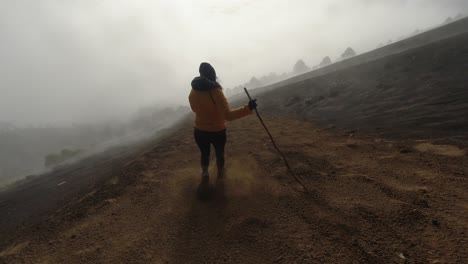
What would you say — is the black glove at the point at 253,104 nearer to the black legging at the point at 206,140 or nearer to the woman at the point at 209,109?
the woman at the point at 209,109

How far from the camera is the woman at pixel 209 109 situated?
17.6 ft

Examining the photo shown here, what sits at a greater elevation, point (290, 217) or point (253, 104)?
point (253, 104)

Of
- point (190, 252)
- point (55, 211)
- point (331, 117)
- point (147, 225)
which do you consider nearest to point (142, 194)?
point (147, 225)

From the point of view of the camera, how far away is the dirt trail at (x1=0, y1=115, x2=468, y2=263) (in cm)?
358

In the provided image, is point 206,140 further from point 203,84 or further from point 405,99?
point 405,99

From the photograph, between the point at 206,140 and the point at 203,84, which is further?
the point at 206,140

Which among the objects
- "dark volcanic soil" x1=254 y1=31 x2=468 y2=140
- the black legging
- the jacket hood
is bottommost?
"dark volcanic soil" x1=254 y1=31 x2=468 y2=140

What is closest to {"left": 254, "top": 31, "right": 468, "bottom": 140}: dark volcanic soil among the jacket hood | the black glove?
the black glove

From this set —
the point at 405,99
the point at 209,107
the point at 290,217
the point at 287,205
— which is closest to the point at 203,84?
the point at 209,107

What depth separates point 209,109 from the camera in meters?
5.44

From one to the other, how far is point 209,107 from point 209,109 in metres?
0.04

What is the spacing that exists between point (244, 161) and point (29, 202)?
6.27m

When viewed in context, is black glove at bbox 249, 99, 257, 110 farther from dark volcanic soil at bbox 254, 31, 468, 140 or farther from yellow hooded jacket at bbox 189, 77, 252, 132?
dark volcanic soil at bbox 254, 31, 468, 140

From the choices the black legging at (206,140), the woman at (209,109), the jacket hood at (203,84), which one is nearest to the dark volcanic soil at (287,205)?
the black legging at (206,140)
